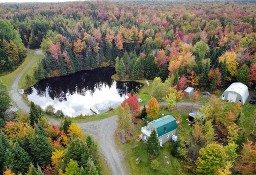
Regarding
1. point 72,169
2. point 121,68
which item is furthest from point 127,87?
point 72,169

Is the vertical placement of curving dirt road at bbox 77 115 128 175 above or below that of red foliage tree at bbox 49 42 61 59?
below

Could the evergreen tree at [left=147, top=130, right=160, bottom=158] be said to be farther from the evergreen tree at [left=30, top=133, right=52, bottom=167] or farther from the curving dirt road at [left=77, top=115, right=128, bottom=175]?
the evergreen tree at [left=30, top=133, right=52, bottom=167]

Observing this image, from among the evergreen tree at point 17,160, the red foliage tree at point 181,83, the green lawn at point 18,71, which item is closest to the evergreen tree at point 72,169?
the evergreen tree at point 17,160

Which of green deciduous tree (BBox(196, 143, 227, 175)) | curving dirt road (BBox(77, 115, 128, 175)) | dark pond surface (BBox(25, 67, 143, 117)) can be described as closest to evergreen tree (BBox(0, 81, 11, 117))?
dark pond surface (BBox(25, 67, 143, 117))

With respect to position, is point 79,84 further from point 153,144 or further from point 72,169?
point 72,169

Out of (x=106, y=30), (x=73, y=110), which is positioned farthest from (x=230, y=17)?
(x=73, y=110)

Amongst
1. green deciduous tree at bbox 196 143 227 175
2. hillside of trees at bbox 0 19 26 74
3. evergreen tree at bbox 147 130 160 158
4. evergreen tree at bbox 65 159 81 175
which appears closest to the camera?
evergreen tree at bbox 65 159 81 175

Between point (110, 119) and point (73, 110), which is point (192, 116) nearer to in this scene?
point (110, 119)
